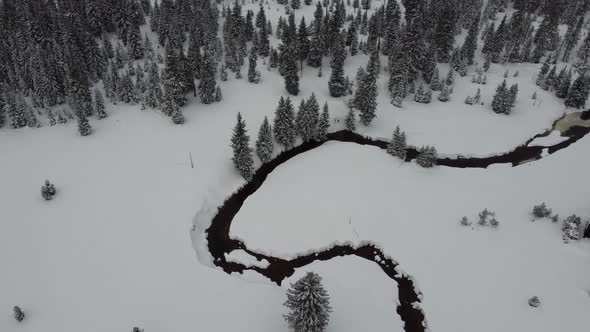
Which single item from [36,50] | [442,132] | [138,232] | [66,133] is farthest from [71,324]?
[442,132]

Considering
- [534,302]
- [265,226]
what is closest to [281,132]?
[265,226]

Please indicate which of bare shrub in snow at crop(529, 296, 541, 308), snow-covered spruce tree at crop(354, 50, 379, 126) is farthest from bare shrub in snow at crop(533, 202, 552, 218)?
snow-covered spruce tree at crop(354, 50, 379, 126)

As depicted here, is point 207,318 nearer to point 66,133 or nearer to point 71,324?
point 71,324

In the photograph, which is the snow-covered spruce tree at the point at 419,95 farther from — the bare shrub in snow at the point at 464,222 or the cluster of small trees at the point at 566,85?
the bare shrub in snow at the point at 464,222

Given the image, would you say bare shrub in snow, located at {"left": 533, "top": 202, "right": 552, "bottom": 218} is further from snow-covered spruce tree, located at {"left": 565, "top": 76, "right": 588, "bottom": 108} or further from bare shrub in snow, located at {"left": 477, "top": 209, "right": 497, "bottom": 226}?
snow-covered spruce tree, located at {"left": 565, "top": 76, "right": 588, "bottom": 108}

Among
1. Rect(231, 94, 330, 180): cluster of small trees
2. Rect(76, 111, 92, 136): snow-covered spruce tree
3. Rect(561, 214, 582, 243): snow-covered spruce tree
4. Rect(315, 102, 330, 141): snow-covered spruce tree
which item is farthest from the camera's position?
Rect(315, 102, 330, 141): snow-covered spruce tree

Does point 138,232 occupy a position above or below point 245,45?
below
